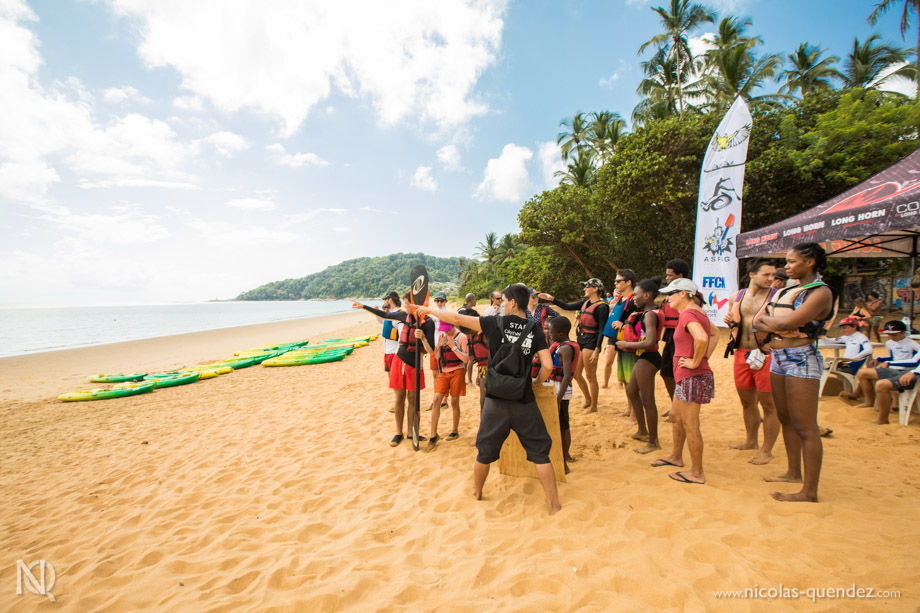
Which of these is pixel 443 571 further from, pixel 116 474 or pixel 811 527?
pixel 116 474

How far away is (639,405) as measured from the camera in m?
4.47

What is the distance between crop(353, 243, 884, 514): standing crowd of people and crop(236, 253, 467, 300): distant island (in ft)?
297

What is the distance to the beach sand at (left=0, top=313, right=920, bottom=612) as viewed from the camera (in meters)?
2.32

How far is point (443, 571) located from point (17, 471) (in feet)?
20.6

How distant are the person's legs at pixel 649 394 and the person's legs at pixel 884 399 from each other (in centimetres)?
304

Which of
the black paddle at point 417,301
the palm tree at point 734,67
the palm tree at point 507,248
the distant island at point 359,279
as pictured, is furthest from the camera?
the distant island at point 359,279

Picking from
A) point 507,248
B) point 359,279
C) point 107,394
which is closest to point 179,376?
point 107,394

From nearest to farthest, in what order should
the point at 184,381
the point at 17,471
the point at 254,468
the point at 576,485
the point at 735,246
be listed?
the point at 576,485 < the point at 254,468 < the point at 17,471 < the point at 735,246 < the point at 184,381

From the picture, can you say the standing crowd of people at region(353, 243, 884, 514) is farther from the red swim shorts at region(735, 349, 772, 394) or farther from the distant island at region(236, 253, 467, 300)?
the distant island at region(236, 253, 467, 300)

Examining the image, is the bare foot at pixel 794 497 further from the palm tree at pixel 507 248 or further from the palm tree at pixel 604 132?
the palm tree at pixel 507 248

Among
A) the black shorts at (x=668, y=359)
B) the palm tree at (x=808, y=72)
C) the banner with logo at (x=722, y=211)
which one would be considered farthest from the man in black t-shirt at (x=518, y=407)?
the palm tree at (x=808, y=72)

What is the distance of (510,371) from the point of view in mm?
2924

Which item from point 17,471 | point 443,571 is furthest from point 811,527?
point 17,471

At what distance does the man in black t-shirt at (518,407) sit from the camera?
2.97m
